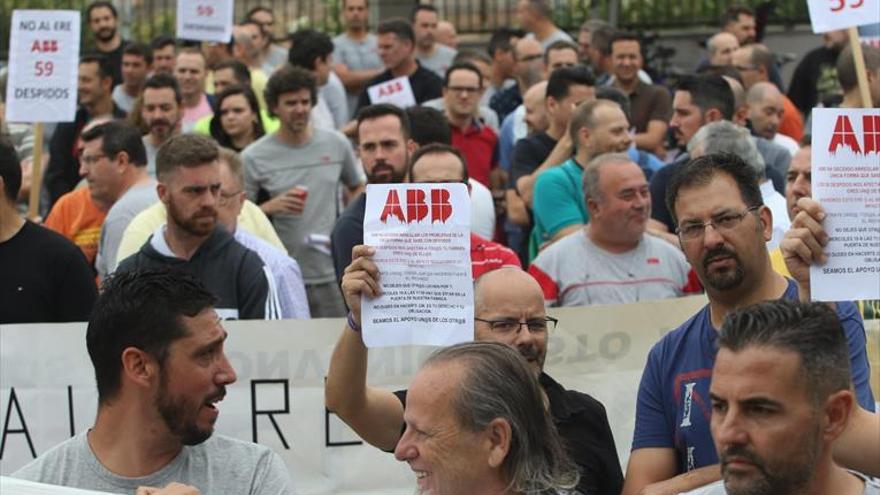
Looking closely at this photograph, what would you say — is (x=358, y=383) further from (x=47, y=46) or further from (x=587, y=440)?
(x=47, y=46)

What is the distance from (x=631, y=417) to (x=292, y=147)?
4481 millimetres

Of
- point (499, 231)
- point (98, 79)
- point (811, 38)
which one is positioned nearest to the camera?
point (499, 231)

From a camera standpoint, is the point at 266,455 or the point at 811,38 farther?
the point at 811,38

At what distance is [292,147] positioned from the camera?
11492 mm

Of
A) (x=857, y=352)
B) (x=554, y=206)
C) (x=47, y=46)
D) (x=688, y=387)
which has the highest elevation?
(x=47, y=46)

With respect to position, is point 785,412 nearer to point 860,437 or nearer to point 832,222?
point 860,437

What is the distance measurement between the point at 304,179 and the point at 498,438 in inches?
276

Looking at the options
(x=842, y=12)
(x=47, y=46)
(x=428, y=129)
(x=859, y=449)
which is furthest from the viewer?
(x=47, y=46)

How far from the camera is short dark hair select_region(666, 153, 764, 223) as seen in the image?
5457mm

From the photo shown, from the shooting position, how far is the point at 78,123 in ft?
46.2

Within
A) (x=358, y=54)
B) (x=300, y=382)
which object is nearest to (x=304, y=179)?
(x=300, y=382)

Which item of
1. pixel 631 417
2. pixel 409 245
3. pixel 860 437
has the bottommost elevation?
pixel 631 417

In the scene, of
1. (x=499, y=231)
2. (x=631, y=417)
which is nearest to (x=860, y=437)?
(x=631, y=417)

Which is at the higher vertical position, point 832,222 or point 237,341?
point 832,222
